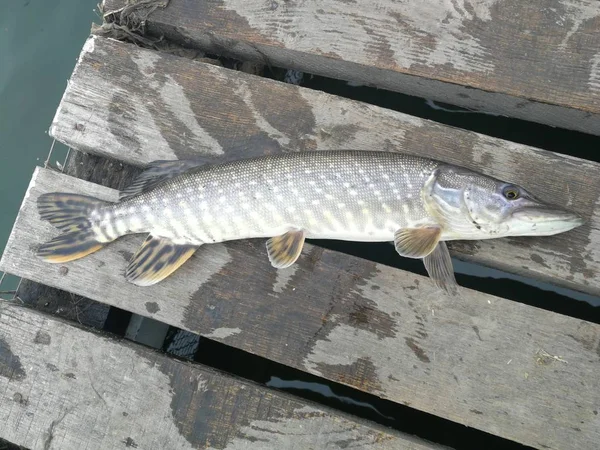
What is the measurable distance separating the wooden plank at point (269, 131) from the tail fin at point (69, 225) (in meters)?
0.30

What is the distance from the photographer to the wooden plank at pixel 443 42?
2.03 m

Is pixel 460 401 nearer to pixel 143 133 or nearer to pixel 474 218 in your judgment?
pixel 474 218

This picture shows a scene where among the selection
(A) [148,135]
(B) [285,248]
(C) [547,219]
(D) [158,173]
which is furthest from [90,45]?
(C) [547,219]

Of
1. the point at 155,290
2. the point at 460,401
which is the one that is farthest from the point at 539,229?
Result: the point at 155,290

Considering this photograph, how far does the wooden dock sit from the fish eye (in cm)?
21

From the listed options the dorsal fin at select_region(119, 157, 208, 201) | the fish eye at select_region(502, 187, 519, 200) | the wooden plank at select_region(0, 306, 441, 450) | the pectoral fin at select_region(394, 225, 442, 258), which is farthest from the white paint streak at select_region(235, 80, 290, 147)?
the wooden plank at select_region(0, 306, 441, 450)

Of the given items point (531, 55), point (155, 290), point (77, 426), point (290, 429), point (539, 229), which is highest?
point (531, 55)

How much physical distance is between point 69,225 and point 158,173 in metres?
0.49

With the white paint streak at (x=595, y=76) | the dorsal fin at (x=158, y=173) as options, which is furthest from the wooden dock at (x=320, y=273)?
the dorsal fin at (x=158, y=173)

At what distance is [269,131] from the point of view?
7.13 feet

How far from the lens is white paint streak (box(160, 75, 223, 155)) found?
219 cm

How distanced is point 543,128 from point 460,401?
1.69 meters

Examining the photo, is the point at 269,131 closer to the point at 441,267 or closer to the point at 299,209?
the point at 299,209

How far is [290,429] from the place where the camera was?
1.95 meters
